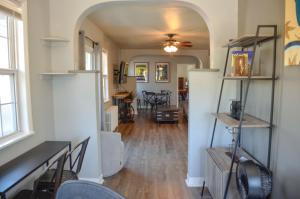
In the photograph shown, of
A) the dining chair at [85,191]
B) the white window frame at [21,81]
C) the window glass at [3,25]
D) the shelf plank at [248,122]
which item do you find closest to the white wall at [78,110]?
the white window frame at [21,81]

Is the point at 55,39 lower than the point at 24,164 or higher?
higher

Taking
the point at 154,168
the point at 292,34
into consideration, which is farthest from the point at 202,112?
the point at 292,34

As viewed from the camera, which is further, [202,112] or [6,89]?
[202,112]

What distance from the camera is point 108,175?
3.51 metres

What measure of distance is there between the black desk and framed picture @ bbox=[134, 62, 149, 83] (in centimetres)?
897

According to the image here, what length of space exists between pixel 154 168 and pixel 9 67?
2531 millimetres

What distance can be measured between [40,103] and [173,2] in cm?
208

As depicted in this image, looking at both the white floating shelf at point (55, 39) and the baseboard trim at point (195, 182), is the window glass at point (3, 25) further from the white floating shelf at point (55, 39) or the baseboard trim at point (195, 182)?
the baseboard trim at point (195, 182)

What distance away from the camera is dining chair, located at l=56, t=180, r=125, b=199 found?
982mm

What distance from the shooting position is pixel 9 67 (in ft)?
7.80

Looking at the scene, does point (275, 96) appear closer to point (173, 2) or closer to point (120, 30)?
point (173, 2)

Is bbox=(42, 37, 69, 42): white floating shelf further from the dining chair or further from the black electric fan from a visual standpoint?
the black electric fan

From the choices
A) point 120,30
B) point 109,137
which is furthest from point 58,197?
point 120,30

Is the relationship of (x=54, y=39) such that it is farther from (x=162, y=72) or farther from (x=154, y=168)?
(x=162, y=72)
